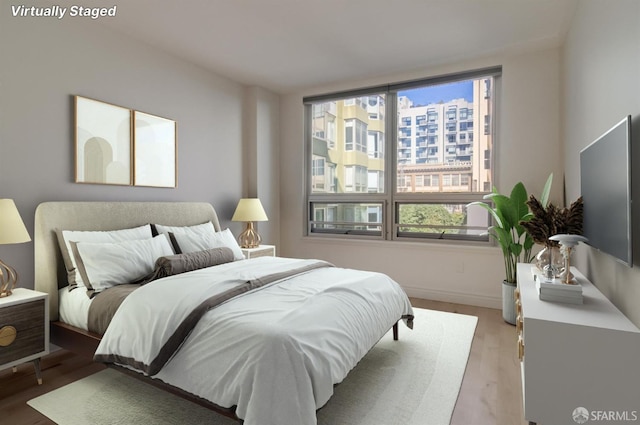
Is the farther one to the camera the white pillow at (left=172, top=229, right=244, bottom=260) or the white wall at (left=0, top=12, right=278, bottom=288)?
the white pillow at (left=172, top=229, right=244, bottom=260)

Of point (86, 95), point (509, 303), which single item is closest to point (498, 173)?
point (509, 303)

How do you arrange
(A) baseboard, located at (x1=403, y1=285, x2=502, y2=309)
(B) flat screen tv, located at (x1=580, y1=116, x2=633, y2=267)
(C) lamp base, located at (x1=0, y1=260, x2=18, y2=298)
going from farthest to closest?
(A) baseboard, located at (x1=403, y1=285, x2=502, y2=309), (C) lamp base, located at (x1=0, y1=260, x2=18, y2=298), (B) flat screen tv, located at (x1=580, y1=116, x2=633, y2=267)

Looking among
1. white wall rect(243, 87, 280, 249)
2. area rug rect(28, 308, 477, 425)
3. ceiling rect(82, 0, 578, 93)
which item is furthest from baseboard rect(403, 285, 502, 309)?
ceiling rect(82, 0, 578, 93)

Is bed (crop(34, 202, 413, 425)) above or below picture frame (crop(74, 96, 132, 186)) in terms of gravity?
below

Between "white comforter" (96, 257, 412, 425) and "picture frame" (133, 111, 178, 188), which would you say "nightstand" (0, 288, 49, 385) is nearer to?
"white comforter" (96, 257, 412, 425)

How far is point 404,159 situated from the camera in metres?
4.33

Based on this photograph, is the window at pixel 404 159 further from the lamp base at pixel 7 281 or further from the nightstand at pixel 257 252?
the lamp base at pixel 7 281

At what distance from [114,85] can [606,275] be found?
389cm

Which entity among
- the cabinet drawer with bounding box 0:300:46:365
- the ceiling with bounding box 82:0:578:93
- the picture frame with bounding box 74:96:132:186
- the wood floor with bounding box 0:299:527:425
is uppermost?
the ceiling with bounding box 82:0:578:93

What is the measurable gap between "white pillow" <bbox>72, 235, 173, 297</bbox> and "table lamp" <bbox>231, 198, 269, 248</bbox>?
1446 mm

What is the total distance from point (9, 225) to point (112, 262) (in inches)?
23.9

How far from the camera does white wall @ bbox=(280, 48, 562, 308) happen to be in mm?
3492

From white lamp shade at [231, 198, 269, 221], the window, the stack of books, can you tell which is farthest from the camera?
white lamp shade at [231, 198, 269, 221]

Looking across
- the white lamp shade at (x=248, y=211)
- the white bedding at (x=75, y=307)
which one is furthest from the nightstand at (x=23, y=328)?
the white lamp shade at (x=248, y=211)
